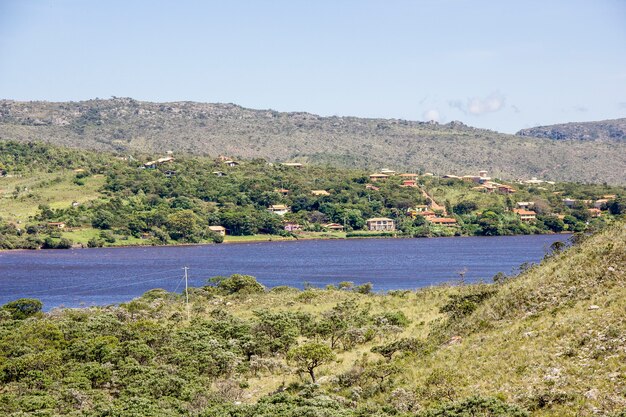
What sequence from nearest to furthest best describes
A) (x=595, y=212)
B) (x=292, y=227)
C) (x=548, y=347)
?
(x=548, y=347), (x=292, y=227), (x=595, y=212)

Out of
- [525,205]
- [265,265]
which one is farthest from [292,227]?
[525,205]

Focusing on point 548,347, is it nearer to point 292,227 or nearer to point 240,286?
point 240,286

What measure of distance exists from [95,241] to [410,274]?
68.5 meters

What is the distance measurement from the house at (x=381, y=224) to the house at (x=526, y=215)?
2706cm

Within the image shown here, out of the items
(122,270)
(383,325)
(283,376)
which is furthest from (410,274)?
(283,376)

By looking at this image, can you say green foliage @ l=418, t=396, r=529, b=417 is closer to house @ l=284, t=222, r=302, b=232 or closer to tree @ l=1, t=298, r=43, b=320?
tree @ l=1, t=298, r=43, b=320

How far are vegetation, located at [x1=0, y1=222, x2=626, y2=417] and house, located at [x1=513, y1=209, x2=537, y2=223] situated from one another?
132149 mm

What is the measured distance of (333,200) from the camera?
180625 millimetres

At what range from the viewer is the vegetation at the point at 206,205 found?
498ft

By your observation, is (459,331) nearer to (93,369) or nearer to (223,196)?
(93,369)

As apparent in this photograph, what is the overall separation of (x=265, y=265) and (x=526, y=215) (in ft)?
254

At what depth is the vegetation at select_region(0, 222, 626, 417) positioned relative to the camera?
84.8 ft

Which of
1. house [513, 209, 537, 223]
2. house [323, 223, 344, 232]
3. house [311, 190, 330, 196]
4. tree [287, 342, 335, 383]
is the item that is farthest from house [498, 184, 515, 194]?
tree [287, 342, 335, 383]

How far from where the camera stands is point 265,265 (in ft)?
389
